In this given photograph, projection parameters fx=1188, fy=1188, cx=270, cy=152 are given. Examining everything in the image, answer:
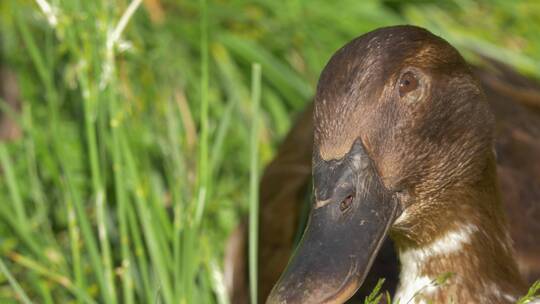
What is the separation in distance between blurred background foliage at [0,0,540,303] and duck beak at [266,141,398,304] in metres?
0.52

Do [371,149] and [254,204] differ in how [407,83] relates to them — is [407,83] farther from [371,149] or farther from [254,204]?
[254,204]

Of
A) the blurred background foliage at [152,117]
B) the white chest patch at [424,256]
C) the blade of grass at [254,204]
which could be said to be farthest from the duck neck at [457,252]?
the blurred background foliage at [152,117]

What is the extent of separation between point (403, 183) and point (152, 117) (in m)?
1.40

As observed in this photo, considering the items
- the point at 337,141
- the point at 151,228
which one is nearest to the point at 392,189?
the point at 337,141

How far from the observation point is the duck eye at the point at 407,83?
1887mm

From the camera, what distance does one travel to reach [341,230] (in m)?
1.83

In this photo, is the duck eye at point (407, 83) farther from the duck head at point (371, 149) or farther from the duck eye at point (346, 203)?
the duck eye at point (346, 203)

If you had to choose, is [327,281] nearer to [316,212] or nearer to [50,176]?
[316,212]

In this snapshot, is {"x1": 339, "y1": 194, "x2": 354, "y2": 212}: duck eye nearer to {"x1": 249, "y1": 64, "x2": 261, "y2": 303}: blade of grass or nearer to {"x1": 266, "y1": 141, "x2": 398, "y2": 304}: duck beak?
{"x1": 266, "y1": 141, "x2": 398, "y2": 304}: duck beak

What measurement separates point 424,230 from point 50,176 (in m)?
1.28

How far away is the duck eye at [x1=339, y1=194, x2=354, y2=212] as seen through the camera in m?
1.84

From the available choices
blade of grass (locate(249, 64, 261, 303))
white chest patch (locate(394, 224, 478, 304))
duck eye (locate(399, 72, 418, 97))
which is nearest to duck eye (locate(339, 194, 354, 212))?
duck eye (locate(399, 72, 418, 97))

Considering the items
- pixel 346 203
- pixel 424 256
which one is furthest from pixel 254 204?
pixel 346 203

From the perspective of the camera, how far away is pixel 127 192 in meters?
2.54
